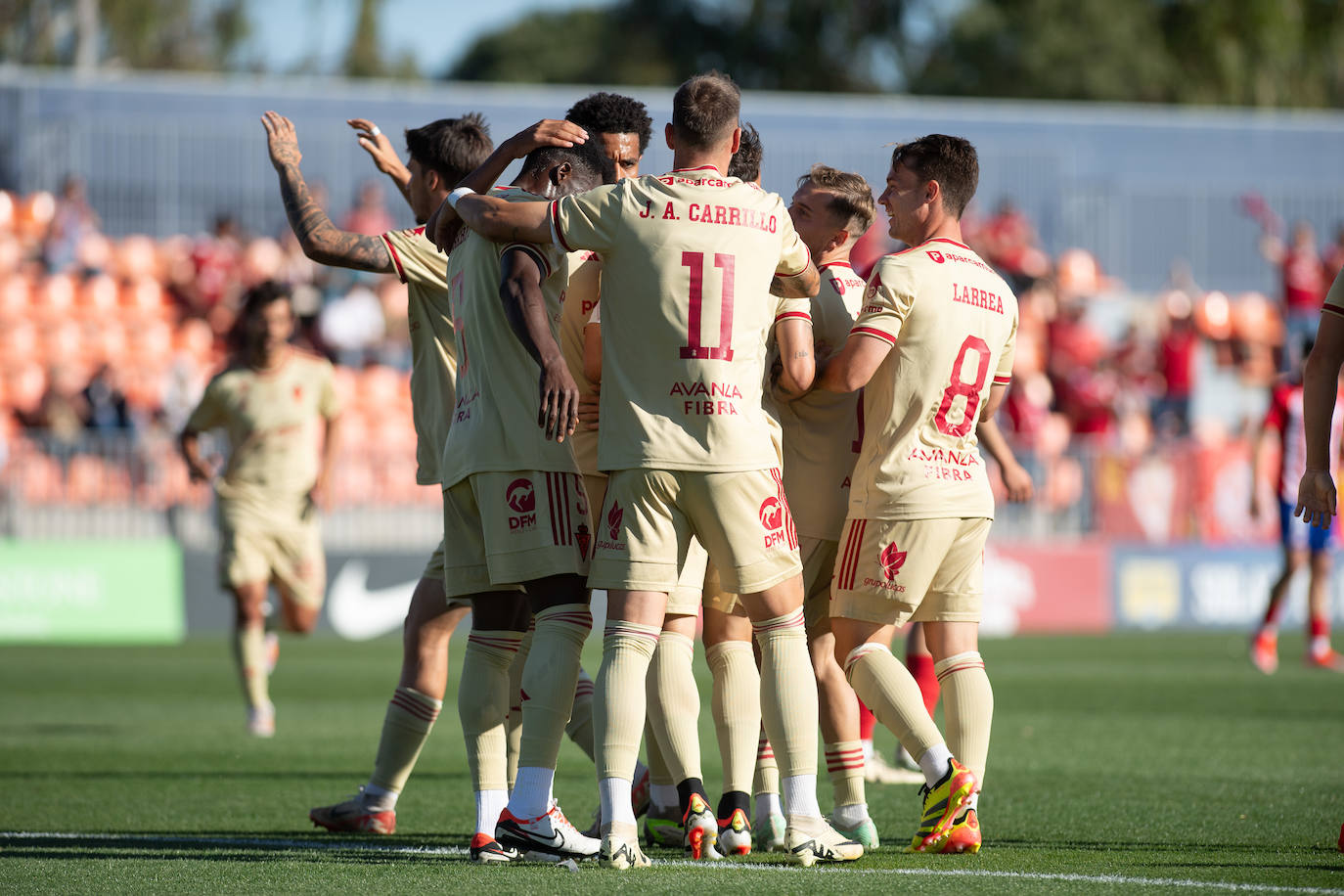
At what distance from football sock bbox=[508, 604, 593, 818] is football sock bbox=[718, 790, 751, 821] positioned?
1.88 ft

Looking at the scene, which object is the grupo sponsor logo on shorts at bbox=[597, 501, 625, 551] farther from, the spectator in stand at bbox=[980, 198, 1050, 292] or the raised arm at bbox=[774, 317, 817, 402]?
the spectator in stand at bbox=[980, 198, 1050, 292]

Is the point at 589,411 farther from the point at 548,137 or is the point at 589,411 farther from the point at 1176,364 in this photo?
the point at 1176,364

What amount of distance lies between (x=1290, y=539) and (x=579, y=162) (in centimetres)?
975

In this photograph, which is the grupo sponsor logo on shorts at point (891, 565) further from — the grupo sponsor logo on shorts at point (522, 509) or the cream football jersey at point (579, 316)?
the grupo sponsor logo on shorts at point (522, 509)

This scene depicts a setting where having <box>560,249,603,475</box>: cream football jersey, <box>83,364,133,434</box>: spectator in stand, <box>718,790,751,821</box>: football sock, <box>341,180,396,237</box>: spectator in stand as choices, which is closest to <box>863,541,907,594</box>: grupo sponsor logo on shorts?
<box>718,790,751,821</box>: football sock

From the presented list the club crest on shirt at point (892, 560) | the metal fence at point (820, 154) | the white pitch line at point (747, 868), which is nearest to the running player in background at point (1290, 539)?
the club crest on shirt at point (892, 560)

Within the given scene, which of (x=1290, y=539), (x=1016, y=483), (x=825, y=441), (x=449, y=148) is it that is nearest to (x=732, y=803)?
(x=825, y=441)

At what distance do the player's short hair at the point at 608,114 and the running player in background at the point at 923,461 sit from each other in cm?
91

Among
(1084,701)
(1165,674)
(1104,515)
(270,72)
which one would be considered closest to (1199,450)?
(1104,515)

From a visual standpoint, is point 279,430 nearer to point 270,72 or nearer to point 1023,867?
point 1023,867

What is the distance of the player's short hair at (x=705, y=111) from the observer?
5184mm

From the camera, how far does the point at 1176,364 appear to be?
74.5ft

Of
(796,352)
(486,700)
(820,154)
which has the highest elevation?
(820,154)

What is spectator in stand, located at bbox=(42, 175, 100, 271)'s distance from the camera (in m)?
22.0
